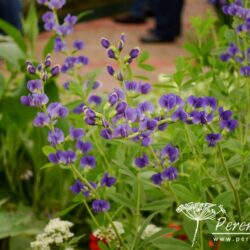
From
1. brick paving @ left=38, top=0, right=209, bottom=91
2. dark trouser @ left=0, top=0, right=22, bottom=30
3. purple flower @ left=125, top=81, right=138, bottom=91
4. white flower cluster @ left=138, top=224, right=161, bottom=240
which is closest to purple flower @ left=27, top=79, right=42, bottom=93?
purple flower @ left=125, top=81, right=138, bottom=91

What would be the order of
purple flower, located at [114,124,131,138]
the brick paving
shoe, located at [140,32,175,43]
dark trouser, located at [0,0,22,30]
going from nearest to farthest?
purple flower, located at [114,124,131,138], dark trouser, located at [0,0,22,30], the brick paving, shoe, located at [140,32,175,43]

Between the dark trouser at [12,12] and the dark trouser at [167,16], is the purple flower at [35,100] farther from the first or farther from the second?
the dark trouser at [167,16]

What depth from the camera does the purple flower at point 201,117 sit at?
28.0 inches

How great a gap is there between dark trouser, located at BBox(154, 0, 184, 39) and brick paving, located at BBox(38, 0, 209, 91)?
0.31 feet

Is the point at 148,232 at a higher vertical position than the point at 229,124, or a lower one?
lower

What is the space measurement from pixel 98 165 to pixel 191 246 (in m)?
0.32

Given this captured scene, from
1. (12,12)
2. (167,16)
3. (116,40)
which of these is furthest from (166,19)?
(12,12)

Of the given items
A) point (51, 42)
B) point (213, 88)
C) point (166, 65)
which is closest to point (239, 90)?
point (213, 88)

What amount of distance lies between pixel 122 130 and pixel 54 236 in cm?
35

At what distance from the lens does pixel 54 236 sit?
958 mm

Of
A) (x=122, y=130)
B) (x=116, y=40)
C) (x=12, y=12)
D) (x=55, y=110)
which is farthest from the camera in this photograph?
(x=116, y=40)

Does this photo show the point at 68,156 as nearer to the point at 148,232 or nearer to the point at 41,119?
the point at 41,119

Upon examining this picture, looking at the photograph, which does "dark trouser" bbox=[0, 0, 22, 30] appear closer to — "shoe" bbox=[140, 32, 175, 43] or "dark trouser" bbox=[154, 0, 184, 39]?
"shoe" bbox=[140, 32, 175, 43]

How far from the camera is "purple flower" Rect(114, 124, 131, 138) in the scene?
675 millimetres
